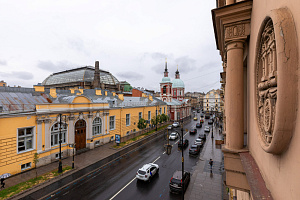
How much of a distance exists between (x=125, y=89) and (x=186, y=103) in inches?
1604

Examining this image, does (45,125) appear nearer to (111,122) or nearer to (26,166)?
(26,166)

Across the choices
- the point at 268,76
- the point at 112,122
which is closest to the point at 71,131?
the point at 112,122

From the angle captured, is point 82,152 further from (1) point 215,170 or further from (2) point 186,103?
(2) point 186,103

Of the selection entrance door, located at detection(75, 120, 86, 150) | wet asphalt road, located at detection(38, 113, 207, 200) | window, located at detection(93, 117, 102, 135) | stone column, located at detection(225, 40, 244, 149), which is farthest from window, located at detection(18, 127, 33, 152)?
stone column, located at detection(225, 40, 244, 149)

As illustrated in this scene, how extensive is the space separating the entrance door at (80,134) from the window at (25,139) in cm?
597

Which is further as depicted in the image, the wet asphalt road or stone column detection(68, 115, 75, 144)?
stone column detection(68, 115, 75, 144)

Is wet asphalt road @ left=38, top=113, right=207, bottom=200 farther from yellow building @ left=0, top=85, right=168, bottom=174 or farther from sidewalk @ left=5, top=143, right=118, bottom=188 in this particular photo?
yellow building @ left=0, top=85, right=168, bottom=174

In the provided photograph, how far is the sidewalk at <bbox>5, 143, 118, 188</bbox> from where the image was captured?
624 inches

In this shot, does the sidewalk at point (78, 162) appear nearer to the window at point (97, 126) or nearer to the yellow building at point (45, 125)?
the yellow building at point (45, 125)

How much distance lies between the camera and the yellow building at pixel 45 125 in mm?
16641

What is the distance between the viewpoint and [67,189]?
14500mm

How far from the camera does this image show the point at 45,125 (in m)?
19.5

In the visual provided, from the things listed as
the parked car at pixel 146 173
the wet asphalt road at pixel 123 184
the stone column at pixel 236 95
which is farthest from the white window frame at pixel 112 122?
the stone column at pixel 236 95

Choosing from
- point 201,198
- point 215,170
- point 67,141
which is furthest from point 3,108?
point 215,170
